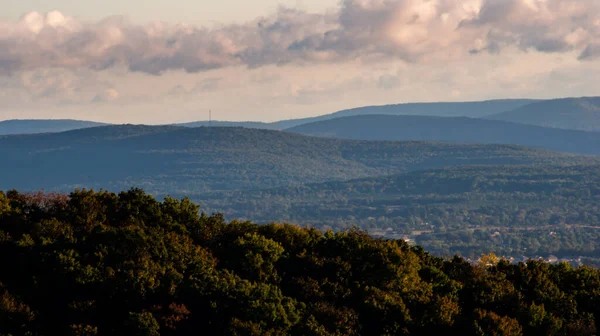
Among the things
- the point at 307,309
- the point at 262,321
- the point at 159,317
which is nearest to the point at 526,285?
the point at 307,309

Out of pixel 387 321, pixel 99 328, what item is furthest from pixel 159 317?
pixel 387 321

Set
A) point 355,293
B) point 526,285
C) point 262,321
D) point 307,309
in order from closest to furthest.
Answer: point 262,321 → point 307,309 → point 355,293 → point 526,285

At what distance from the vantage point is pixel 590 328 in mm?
43188

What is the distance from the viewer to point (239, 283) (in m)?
40.4

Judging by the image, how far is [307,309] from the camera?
4075cm

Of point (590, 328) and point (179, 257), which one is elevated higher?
point (179, 257)

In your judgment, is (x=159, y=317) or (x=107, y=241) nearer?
(x=159, y=317)

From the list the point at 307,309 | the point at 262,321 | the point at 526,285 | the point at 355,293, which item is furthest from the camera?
the point at 526,285

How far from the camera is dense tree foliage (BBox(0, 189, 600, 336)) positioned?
1523 inches

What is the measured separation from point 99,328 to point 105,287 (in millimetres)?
2005

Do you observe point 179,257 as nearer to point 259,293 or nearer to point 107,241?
point 107,241

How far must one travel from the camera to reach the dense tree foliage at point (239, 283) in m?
38.7

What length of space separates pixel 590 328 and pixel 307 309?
1191cm

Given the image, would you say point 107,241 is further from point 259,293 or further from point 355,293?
point 355,293
